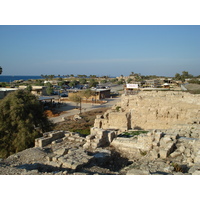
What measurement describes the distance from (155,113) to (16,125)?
1024cm

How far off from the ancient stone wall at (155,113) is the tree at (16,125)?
5.50m

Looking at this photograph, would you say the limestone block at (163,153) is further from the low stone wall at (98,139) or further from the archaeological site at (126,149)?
the low stone wall at (98,139)

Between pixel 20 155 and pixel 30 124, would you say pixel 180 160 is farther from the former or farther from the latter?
pixel 30 124

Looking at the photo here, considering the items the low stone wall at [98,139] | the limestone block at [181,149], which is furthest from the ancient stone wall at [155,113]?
the limestone block at [181,149]

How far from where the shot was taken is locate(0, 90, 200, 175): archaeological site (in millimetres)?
6949

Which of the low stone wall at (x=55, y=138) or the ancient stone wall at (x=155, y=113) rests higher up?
the ancient stone wall at (x=155, y=113)

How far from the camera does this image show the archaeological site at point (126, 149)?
6.95 meters

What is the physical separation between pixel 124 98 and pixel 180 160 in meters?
9.79

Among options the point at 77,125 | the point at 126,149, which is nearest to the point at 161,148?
the point at 126,149

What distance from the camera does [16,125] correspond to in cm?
1320

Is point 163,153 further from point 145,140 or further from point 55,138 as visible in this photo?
point 55,138

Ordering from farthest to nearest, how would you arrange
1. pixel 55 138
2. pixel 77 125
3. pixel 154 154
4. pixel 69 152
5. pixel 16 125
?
pixel 77 125 → pixel 16 125 → pixel 55 138 → pixel 69 152 → pixel 154 154

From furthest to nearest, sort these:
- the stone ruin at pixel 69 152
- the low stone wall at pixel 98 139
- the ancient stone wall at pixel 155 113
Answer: the ancient stone wall at pixel 155 113, the low stone wall at pixel 98 139, the stone ruin at pixel 69 152

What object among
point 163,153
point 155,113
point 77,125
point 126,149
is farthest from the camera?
point 77,125
